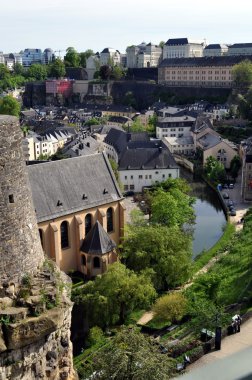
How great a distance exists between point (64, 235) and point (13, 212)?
24677 mm

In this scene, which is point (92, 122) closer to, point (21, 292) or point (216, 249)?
point (216, 249)

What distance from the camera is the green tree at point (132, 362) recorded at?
1549cm

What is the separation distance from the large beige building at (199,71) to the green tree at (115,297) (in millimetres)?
101765

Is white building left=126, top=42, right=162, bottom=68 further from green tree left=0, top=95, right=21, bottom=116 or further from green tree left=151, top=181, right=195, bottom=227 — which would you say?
green tree left=151, top=181, right=195, bottom=227

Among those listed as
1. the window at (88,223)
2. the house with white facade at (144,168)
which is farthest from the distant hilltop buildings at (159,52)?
the window at (88,223)

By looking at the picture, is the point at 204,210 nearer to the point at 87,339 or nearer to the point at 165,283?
the point at 165,283

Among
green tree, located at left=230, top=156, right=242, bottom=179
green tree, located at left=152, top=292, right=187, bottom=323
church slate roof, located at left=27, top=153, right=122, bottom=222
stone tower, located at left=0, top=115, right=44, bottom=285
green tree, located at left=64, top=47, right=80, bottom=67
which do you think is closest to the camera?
stone tower, located at left=0, top=115, right=44, bottom=285

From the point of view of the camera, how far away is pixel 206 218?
55.6 meters

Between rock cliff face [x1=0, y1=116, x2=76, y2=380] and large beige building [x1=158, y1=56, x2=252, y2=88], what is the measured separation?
11718cm

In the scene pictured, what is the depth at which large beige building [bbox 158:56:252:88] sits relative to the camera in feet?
420

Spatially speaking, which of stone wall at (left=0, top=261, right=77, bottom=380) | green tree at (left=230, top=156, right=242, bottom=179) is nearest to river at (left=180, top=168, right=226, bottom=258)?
green tree at (left=230, top=156, right=242, bottom=179)

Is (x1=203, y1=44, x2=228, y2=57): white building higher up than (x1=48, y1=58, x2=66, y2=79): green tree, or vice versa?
(x1=203, y1=44, x2=228, y2=57): white building

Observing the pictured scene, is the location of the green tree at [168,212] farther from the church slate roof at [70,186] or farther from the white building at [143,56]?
the white building at [143,56]

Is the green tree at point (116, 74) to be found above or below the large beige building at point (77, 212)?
above
